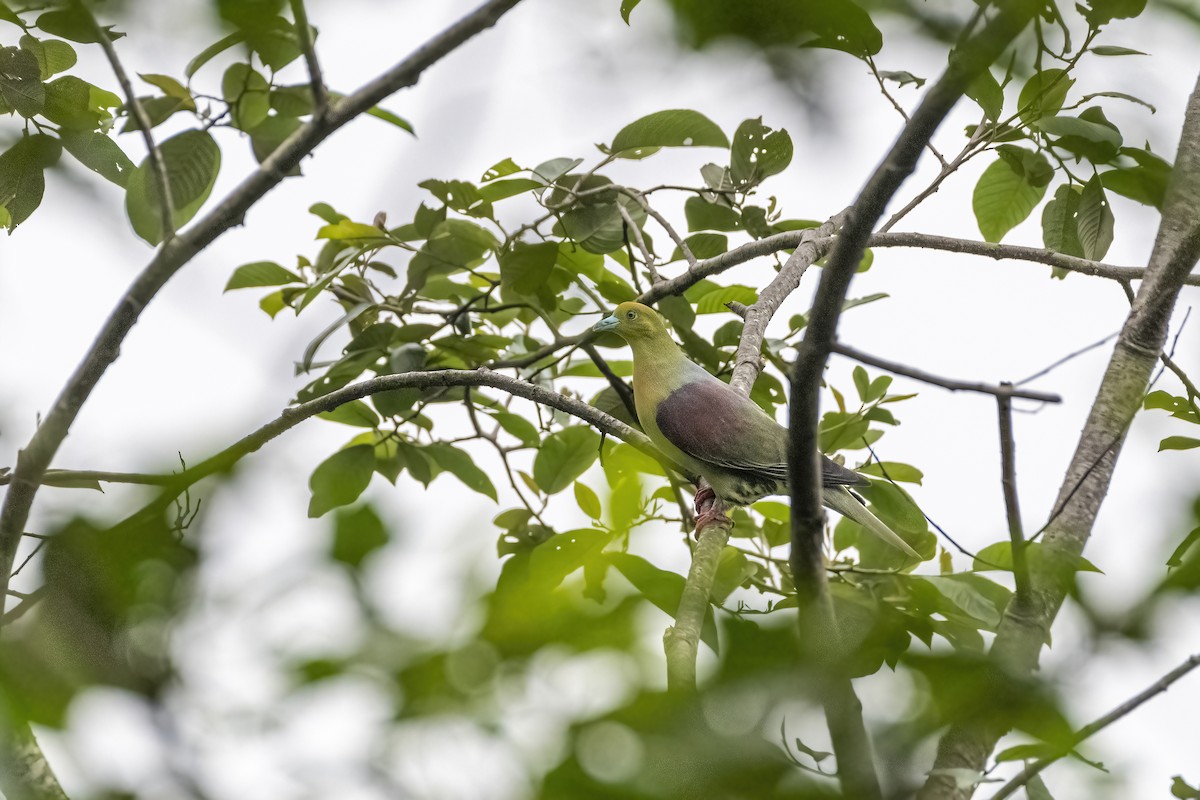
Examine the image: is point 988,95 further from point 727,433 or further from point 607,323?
point 607,323

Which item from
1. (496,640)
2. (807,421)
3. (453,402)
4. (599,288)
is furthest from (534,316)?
(496,640)

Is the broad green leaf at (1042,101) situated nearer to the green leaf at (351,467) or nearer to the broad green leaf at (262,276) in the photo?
the green leaf at (351,467)

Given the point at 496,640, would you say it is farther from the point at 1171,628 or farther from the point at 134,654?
the point at 1171,628

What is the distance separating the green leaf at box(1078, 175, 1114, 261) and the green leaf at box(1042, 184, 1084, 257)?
0.03 meters

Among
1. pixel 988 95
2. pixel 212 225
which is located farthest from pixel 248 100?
pixel 988 95

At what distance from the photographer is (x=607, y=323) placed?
3758 millimetres

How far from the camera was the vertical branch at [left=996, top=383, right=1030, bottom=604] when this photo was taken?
0.94m

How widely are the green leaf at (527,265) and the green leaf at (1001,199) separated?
126 cm

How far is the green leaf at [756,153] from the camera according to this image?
3.11 metres

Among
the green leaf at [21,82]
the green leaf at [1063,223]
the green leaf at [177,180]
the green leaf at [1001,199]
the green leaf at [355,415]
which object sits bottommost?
the green leaf at [177,180]

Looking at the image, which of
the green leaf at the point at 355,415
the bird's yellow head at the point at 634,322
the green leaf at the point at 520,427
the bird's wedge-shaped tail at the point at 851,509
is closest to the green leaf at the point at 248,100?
the green leaf at the point at 355,415

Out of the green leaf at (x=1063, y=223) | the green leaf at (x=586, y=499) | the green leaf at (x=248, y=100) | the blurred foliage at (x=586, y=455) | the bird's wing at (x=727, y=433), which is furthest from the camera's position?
the bird's wing at (x=727, y=433)

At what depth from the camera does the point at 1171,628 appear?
0.61 metres

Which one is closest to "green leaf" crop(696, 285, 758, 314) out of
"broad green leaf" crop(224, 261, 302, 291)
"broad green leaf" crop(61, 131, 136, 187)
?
"broad green leaf" crop(224, 261, 302, 291)
